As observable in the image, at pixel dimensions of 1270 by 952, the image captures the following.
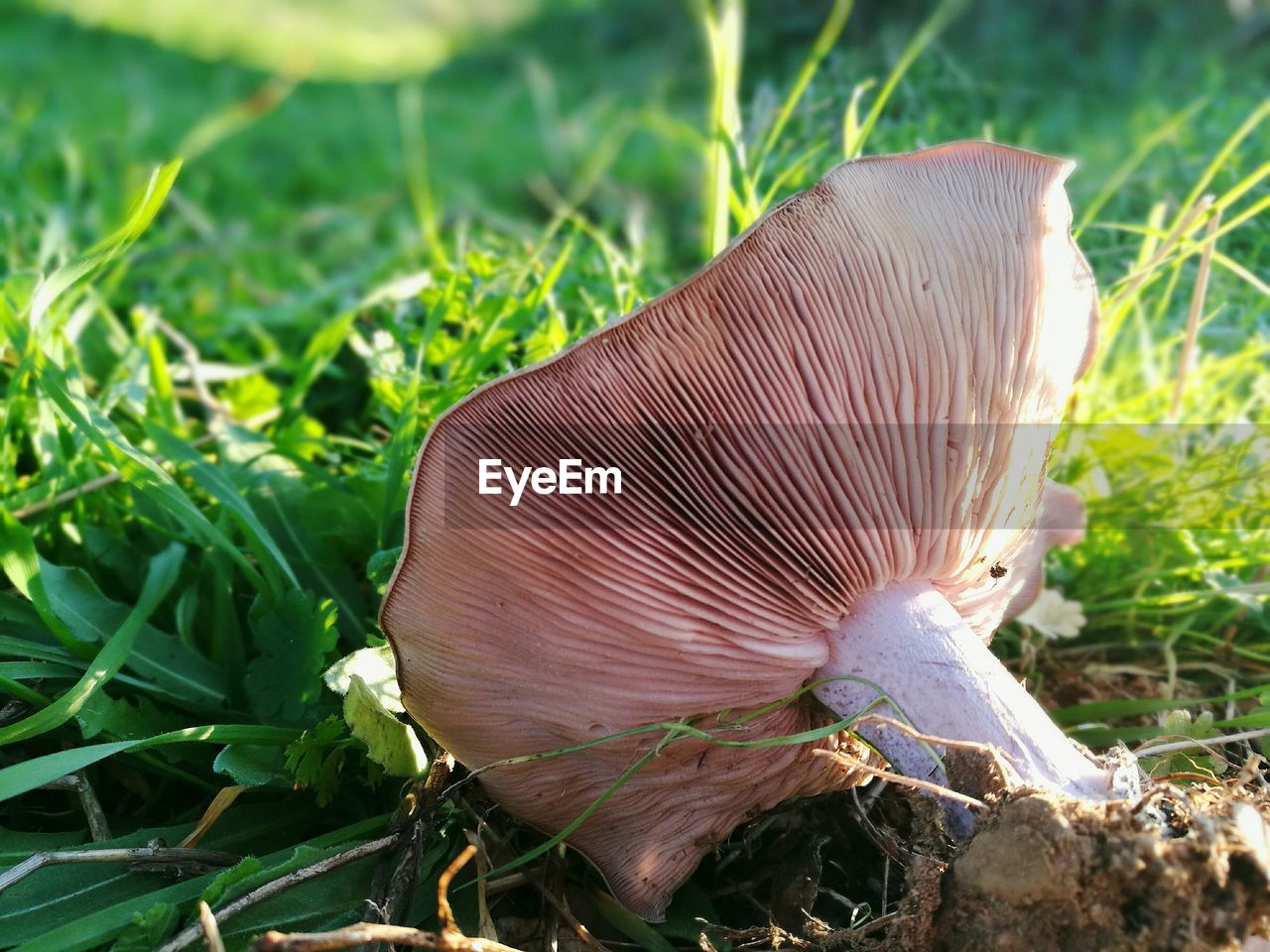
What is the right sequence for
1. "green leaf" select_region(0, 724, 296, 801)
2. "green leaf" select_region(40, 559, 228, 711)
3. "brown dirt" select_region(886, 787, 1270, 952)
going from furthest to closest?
"green leaf" select_region(40, 559, 228, 711), "green leaf" select_region(0, 724, 296, 801), "brown dirt" select_region(886, 787, 1270, 952)

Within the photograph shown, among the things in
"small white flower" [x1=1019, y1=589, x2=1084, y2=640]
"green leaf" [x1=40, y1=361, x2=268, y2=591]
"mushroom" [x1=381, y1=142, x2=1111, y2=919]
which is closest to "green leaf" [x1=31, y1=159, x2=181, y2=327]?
"green leaf" [x1=40, y1=361, x2=268, y2=591]

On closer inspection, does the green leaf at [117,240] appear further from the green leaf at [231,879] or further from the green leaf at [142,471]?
the green leaf at [231,879]

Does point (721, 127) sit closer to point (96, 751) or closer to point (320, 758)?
point (320, 758)

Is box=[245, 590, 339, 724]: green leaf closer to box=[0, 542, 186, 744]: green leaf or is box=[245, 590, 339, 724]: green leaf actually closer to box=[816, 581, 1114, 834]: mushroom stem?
box=[0, 542, 186, 744]: green leaf

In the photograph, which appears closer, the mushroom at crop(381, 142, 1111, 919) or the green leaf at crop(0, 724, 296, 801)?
the mushroom at crop(381, 142, 1111, 919)

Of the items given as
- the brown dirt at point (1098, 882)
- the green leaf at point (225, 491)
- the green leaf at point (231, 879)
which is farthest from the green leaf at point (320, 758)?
the brown dirt at point (1098, 882)

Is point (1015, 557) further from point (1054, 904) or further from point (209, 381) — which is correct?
point (209, 381)
